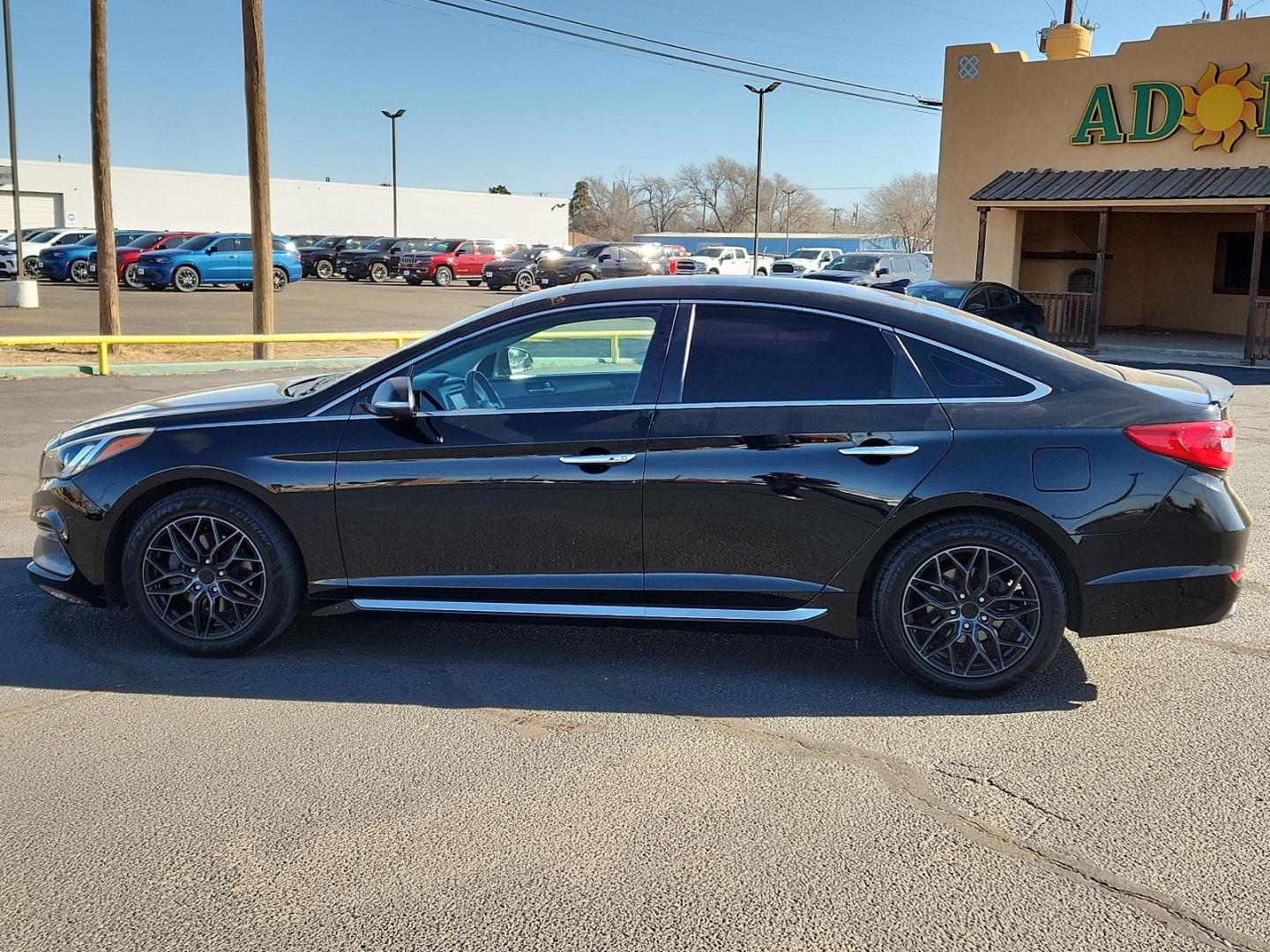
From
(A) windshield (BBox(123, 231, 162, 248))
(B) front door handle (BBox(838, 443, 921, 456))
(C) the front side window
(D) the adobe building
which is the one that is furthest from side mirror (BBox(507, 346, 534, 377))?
(A) windshield (BBox(123, 231, 162, 248))

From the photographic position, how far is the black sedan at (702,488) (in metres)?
4.63

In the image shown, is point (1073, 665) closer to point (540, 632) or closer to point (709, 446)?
point (709, 446)

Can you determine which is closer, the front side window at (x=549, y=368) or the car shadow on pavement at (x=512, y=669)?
the car shadow on pavement at (x=512, y=669)

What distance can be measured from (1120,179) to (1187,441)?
1936cm

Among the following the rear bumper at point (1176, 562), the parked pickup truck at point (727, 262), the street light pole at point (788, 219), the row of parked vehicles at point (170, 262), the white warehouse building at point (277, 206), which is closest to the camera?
the rear bumper at point (1176, 562)

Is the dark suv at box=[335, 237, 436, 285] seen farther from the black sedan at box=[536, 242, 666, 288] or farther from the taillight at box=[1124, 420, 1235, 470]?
the taillight at box=[1124, 420, 1235, 470]

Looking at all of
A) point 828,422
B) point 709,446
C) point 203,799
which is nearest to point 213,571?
point 203,799

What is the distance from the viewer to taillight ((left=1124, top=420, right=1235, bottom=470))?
4598mm

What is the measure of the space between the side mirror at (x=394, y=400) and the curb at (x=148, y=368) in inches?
386

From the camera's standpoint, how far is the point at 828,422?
471cm

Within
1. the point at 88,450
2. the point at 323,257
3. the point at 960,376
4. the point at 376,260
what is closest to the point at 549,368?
the point at 960,376

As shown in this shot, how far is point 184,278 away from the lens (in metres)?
35.9

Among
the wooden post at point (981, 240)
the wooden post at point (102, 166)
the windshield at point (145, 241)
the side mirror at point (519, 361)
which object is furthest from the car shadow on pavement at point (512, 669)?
the windshield at point (145, 241)

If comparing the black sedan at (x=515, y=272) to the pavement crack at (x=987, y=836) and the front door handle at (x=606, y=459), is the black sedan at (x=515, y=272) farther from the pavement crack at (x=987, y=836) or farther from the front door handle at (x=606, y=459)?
the pavement crack at (x=987, y=836)
